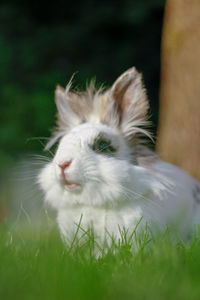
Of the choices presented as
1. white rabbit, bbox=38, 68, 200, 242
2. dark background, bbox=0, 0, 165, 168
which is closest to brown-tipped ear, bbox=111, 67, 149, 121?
white rabbit, bbox=38, 68, 200, 242

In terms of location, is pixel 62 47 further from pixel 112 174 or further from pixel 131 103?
pixel 112 174

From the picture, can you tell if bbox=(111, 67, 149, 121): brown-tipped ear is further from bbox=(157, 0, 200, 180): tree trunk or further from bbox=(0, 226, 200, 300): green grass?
bbox=(157, 0, 200, 180): tree trunk

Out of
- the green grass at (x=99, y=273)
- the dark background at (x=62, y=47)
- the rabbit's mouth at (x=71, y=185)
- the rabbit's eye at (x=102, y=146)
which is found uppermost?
the dark background at (x=62, y=47)

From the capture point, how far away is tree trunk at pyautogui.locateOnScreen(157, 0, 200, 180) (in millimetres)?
4699

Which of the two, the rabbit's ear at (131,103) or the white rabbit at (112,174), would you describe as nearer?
the white rabbit at (112,174)

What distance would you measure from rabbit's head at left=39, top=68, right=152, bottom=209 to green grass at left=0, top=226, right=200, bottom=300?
1.11ft

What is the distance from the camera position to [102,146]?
3.19 metres

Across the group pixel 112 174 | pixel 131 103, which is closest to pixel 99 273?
pixel 112 174

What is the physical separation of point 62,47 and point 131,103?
3.42 metres

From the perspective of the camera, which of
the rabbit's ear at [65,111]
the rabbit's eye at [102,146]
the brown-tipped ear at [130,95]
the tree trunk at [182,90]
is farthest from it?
the tree trunk at [182,90]

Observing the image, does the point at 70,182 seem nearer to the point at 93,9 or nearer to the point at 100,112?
the point at 100,112

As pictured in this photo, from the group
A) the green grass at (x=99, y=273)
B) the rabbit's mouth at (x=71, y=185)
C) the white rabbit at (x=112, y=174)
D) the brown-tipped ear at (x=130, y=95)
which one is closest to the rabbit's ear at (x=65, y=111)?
the white rabbit at (x=112, y=174)

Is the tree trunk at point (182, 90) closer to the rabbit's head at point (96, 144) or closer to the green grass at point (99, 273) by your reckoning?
the rabbit's head at point (96, 144)

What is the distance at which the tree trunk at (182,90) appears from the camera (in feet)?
15.4
